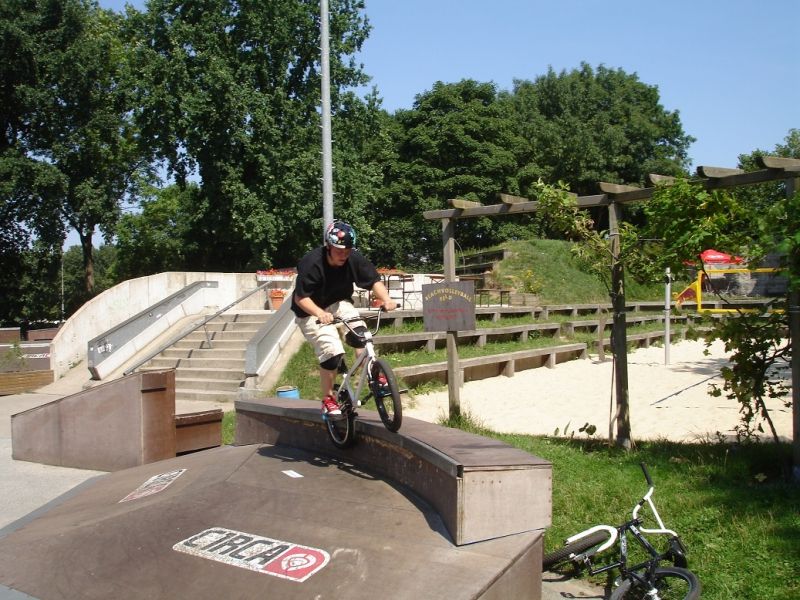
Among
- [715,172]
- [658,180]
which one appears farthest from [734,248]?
[658,180]

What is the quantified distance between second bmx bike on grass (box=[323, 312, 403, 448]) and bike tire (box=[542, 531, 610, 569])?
1.53m

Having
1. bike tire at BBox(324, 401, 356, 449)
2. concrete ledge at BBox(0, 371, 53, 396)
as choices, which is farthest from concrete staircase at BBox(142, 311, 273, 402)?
bike tire at BBox(324, 401, 356, 449)

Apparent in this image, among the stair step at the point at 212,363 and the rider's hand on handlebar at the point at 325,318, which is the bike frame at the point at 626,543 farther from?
the stair step at the point at 212,363

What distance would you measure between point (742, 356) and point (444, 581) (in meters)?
3.64

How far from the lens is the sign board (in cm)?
842

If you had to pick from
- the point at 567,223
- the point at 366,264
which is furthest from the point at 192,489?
the point at 567,223

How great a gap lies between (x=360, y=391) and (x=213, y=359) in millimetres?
9045

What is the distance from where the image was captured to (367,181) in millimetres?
31359

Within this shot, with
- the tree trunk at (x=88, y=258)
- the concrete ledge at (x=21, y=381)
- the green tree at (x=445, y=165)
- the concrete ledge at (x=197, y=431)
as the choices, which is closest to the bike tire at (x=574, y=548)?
Result: the concrete ledge at (x=197, y=431)

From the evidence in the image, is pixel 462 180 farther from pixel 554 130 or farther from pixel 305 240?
pixel 305 240

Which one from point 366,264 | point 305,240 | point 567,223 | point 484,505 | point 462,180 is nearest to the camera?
point 484,505

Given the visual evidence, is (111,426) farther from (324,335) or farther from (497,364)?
(497,364)

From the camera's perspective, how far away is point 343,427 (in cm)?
601

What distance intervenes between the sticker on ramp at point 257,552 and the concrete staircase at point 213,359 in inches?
321
